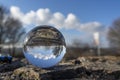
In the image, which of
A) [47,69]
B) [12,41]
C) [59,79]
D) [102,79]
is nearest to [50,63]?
[47,69]

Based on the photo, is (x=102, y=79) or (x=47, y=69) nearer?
(x=102, y=79)

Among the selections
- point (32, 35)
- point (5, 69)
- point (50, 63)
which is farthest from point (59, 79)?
point (5, 69)

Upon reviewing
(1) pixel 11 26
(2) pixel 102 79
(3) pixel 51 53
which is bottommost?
(2) pixel 102 79

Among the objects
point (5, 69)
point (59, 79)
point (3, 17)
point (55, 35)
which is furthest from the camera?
point (3, 17)

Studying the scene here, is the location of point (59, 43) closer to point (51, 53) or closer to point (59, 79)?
point (51, 53)

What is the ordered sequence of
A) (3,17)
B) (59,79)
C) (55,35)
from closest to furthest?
(59,79) → (55,35) → (3,17)

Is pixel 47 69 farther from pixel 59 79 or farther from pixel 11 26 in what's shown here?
pixel 11 26

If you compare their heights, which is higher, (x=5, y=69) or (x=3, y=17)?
(x=3, y=17)
